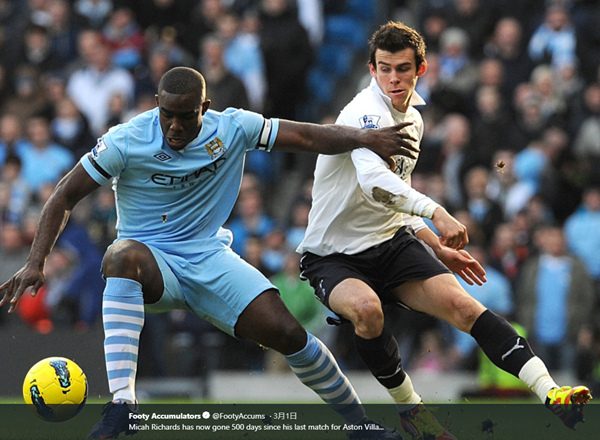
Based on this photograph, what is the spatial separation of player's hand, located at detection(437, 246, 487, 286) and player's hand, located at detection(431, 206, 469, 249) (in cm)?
51

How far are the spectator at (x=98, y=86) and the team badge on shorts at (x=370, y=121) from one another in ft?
28.0

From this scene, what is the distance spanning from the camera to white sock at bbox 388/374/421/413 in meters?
7.05

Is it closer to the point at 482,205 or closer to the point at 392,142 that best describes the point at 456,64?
the point at 482,205

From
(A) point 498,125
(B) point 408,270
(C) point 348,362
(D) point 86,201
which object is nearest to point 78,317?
(D) point 86,201

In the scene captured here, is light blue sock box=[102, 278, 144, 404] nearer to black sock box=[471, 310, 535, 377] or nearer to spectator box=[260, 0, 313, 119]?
black sock box=[471, 310, 535, 377]

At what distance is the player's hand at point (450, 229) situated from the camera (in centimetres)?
634

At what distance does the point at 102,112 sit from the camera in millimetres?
15250

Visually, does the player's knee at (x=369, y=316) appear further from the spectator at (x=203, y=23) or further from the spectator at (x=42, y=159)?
the spectator at (x=203, y=23)

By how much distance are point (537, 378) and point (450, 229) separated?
3.44 ft

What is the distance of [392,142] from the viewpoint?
686 centimetres

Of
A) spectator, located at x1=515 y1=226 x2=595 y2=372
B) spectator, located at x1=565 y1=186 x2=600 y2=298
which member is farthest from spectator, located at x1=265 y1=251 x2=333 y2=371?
spectator, located at x1=565 y1=186 x2=600 y2=298

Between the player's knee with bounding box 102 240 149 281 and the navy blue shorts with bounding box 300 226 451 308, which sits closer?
the player's knee with bounding box 102 240 149 281

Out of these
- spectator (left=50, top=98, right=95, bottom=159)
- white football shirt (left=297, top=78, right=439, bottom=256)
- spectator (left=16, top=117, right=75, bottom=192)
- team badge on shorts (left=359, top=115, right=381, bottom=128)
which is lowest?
spectator (left=16, top=117, right=75, bottom=192)

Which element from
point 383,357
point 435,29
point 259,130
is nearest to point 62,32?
point 435,29
